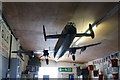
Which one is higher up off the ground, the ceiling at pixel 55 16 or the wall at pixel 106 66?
the ceiling at pixel 55 16

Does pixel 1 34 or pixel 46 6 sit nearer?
pixel 46 6

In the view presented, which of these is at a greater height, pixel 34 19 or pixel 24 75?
pixel 34 19

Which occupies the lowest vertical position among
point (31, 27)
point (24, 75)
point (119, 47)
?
point (24, 75)

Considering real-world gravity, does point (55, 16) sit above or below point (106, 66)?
above

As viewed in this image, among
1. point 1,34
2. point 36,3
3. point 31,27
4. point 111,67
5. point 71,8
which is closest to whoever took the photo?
point 36,3

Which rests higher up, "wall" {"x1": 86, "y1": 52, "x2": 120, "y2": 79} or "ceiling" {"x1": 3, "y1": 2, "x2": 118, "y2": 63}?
"ceiling" {"x1": 3, "y1": 2, "x2": 118, "y2": 63}

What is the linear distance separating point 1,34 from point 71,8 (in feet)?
7.16

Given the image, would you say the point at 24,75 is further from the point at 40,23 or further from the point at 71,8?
the point at 71,8

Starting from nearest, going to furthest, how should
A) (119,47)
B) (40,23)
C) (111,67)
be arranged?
(40,23)
(119,47)
(111,67)

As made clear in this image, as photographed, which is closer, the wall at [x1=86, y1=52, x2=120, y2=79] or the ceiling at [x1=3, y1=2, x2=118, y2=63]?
the ceiling at [x1=3, y1=2, x2=118, y2=63]

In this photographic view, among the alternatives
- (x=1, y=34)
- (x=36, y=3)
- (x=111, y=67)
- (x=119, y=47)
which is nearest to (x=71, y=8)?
(x=36, y=3)

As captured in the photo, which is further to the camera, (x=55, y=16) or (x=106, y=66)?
(x=106, y=66)

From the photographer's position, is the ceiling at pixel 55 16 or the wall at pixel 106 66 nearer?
the ceiling at pixel 55 16

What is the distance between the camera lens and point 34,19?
4.99 metres
